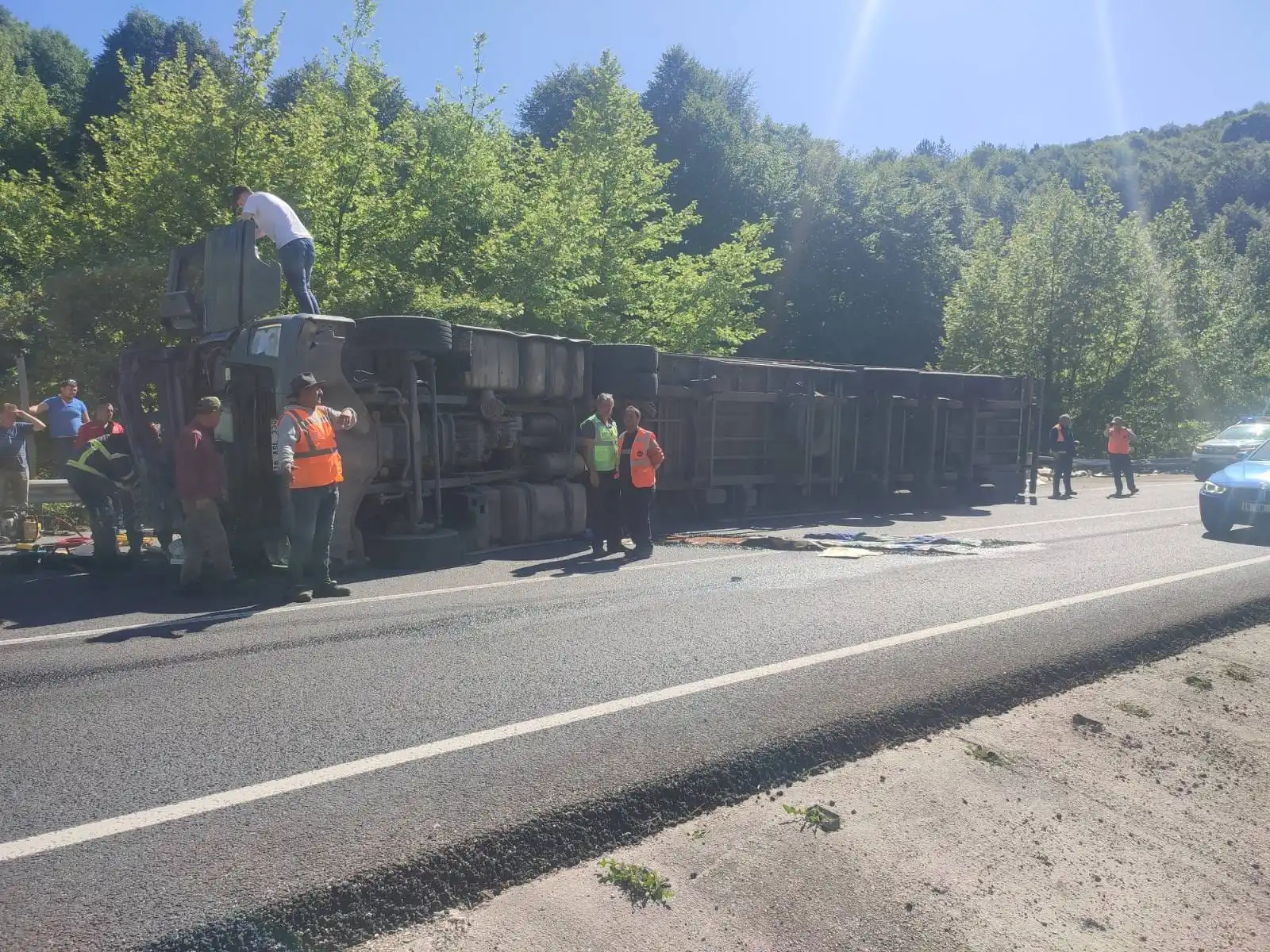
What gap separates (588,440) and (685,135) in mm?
32574

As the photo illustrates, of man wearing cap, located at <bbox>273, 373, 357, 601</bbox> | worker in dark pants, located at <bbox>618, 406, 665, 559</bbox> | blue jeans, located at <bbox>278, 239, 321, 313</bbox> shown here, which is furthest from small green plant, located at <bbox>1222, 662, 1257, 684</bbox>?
blue jeans, located at <bbox>278, 239, 321, 313</bbox>

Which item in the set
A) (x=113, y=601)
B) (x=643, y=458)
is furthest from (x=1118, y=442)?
(x=113, y=601)

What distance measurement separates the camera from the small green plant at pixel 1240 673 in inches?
250

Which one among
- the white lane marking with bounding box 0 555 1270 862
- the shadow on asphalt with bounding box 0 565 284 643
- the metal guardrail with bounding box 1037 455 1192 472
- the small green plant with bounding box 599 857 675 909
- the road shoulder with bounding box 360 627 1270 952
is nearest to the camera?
the road shoulder with bounding box 360 627 1270 952

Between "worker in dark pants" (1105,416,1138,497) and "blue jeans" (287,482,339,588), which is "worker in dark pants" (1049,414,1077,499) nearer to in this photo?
"worker in dark pants" (1105,416,1138,497)

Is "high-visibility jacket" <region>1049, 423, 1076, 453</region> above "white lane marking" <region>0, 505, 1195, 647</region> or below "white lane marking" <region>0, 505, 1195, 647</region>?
above

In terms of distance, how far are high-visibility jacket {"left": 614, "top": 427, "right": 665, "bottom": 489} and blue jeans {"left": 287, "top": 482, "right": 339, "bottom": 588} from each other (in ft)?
11.7

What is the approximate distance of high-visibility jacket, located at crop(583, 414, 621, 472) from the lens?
1056 centimetres

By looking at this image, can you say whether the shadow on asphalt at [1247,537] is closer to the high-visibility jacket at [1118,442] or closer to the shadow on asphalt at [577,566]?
the high-visibility jacket at [1118,442]

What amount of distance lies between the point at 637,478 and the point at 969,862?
6.94 meters

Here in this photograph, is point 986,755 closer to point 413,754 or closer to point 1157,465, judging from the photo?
point 413,754

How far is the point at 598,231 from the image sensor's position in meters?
20.6

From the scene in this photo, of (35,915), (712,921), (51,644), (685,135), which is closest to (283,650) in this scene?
(51,644)

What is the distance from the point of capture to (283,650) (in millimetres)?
5941
